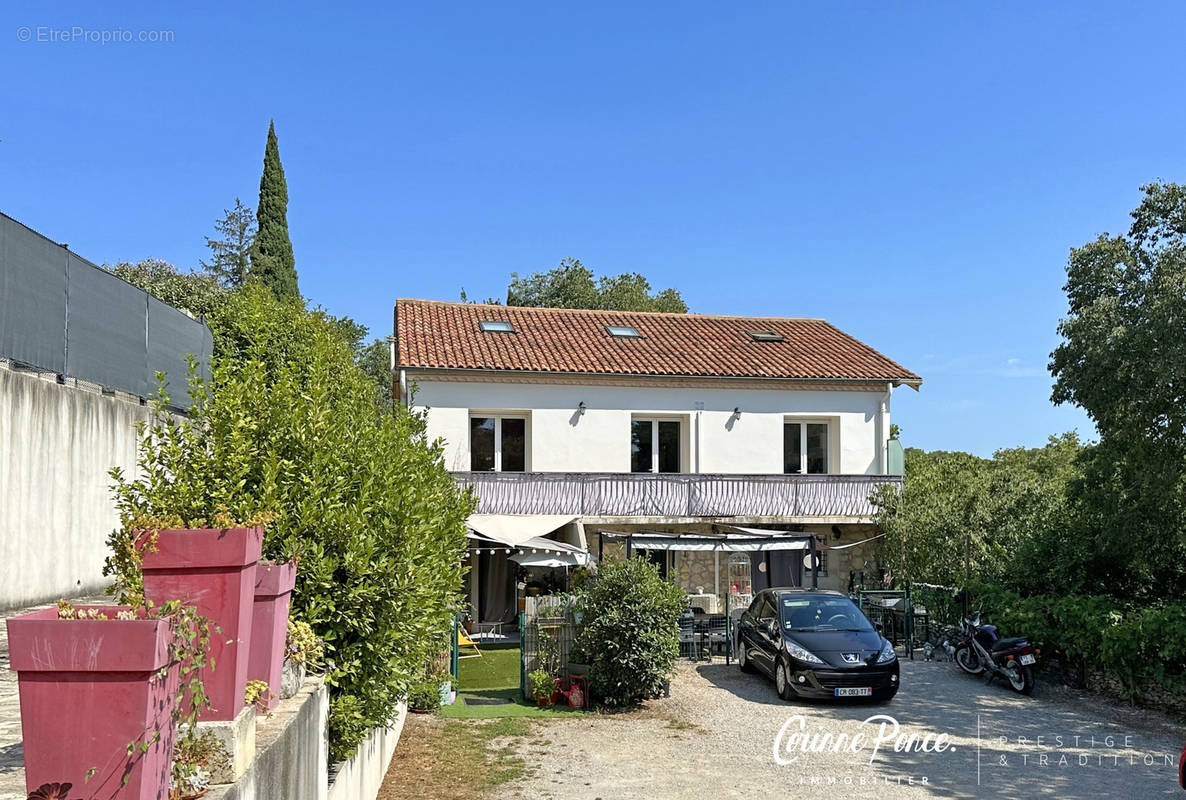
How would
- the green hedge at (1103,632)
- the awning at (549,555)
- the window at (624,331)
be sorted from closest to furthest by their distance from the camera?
the green hedge at (1103,632), the awning at (549,555), the window at (624,331)

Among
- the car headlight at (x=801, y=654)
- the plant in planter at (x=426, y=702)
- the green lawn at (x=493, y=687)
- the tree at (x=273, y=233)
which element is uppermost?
the tree at (x=273, y=233)

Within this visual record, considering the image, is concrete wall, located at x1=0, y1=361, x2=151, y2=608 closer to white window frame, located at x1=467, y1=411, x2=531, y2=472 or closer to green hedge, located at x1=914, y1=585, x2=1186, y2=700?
green hedge, located at x1=914, y1=585, x2=1186, y2=700

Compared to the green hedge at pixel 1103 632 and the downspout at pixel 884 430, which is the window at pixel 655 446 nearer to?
the downspout at pixel 884 430

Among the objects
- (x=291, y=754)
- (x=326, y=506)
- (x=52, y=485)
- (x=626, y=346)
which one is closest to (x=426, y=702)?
(x=52, y=485)

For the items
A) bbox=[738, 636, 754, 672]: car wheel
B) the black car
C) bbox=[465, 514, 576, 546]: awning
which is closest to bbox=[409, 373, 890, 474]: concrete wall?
bbox=[465, 514, 576, 546]: awning

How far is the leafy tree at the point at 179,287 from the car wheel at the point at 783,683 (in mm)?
18007

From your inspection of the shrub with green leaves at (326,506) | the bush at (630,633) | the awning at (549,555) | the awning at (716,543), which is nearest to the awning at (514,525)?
the awning at (549,555)

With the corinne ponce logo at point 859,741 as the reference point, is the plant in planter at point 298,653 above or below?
above

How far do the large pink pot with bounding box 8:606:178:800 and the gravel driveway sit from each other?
24.8 feet

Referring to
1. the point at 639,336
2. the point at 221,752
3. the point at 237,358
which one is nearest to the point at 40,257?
the point at 237,358

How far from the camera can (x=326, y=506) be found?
5457 millimetres

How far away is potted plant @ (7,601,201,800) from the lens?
265 centimetres

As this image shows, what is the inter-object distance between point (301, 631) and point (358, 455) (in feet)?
3.98

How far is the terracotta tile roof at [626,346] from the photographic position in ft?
84.2
